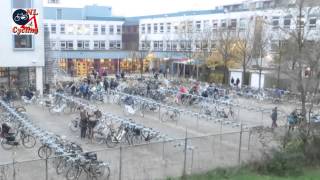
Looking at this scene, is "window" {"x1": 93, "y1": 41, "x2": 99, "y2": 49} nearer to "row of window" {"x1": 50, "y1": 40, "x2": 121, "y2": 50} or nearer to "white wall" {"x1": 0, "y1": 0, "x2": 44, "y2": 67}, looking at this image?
"row of window" {"x1": 50, "y1": 40, "x2": 121, "y2": 50}

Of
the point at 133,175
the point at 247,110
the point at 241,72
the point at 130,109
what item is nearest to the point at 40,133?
the point at 133,175

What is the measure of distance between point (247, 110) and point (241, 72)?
14712 mm

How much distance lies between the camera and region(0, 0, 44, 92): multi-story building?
34312 mm

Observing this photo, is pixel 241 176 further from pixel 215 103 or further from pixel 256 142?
pixel 215 103

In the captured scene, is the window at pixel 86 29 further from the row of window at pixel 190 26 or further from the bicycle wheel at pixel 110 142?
the bicycle wheel at pixel 110 142

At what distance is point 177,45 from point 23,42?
3214cm

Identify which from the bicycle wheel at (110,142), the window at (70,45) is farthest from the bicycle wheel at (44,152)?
the window at (70,45)

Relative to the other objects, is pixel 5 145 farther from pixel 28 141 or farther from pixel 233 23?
pixel 233 23

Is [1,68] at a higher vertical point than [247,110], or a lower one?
higher

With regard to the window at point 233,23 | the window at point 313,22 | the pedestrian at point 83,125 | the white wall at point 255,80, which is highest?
the window at point 233,23

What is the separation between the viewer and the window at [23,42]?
34.8 meters

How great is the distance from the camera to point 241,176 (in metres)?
15.8

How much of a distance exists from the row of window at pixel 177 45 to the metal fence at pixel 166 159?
33.9 meters

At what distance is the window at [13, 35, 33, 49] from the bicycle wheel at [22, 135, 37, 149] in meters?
17.2
